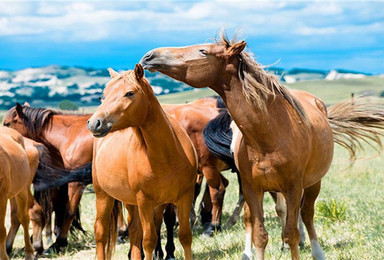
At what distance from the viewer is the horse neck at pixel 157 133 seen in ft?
17.6

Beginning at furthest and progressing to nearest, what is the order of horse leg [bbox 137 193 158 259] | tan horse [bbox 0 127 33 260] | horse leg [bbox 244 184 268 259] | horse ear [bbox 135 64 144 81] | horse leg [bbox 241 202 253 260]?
tan horse [bbox 0 127 33 260] < horse leg [bbox 241 202 253 260] < horse leg [bbox 137 193 158 259] < horse leg [bbox 244 184 268 259] < horse ear [bbox 135 64 144 81]

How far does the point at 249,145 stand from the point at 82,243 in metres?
4.82

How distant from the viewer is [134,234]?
6.36m

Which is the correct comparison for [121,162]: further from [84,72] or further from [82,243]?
[84,72]


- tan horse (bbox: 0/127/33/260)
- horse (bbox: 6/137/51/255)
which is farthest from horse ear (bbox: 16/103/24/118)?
tan horse (bbox: 0/127/33/260)

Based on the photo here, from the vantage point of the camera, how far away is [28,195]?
8273mm

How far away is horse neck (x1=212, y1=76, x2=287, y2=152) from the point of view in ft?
15.9

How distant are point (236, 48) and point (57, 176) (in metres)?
4.43

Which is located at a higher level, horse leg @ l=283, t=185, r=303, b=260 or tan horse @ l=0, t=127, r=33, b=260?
horse leg @ l=283, t=185, r=303, b=260

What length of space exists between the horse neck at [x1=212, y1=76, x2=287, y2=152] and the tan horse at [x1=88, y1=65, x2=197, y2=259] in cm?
76

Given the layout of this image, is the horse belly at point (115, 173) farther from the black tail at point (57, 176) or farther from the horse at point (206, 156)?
the horse at point (206, 156)

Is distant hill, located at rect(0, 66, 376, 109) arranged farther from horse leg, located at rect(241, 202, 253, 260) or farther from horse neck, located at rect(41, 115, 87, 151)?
horse leg, located at rect(241, 202, 253, 260)

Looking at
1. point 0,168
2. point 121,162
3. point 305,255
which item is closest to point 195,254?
point 305,255

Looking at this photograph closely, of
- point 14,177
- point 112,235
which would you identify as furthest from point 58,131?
point 112,235
